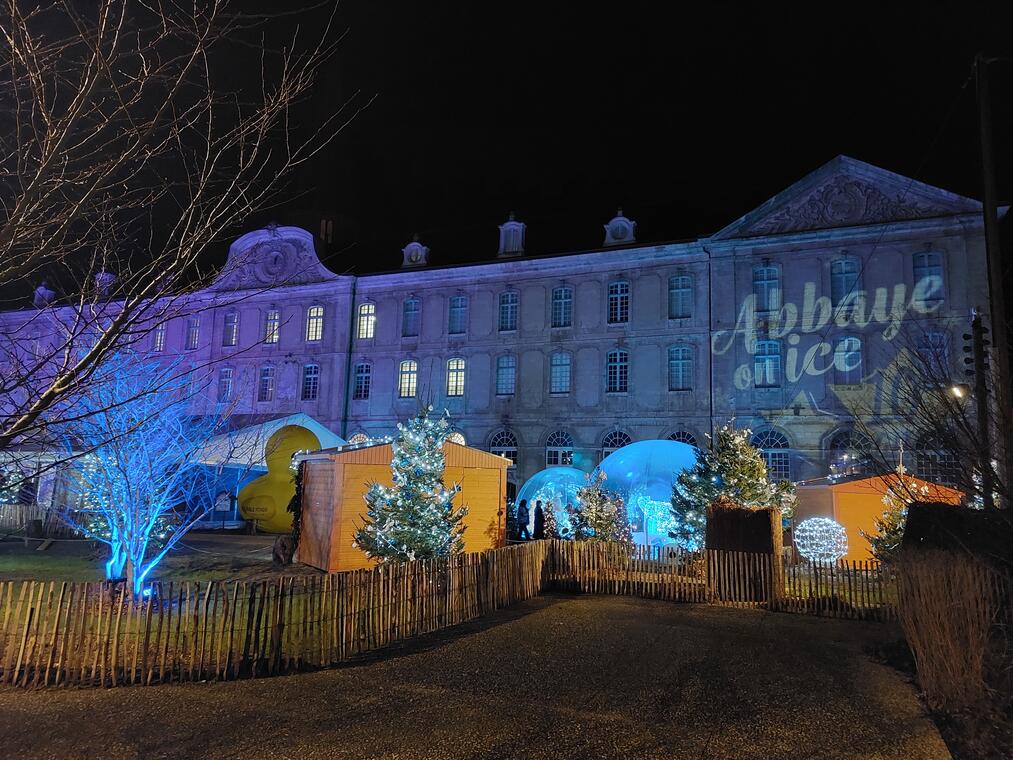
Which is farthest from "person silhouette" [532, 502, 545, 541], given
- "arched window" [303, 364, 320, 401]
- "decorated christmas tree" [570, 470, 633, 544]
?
"arched window" [303, 364, 320, 401]

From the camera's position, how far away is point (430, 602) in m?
10.7

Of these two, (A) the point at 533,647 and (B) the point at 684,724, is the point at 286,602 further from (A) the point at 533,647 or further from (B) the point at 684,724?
(B) the point at 684,724

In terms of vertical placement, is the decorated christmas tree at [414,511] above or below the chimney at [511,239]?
below

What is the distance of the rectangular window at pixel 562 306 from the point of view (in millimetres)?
32750

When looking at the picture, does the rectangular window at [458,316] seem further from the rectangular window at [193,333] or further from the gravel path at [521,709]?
the gravel path at [521,709]

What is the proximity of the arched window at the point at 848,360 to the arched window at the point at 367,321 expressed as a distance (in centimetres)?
2159

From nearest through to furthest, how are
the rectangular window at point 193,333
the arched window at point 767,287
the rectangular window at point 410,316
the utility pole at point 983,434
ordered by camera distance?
1. the utility pole at point 983,434
2. the arched window at point 767,287
3. the rectangular window at point 410,316
4. the rectangular window at point 193,333

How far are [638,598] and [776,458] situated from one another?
16.1 m

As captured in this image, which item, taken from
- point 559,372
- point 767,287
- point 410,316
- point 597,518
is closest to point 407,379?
point 410,316

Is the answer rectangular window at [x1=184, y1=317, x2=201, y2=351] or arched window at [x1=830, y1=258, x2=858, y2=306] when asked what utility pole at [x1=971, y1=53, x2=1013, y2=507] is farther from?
rectangular window at [x1=184, y1=317, x2=201, y2=351]

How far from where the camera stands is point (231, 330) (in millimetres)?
38438

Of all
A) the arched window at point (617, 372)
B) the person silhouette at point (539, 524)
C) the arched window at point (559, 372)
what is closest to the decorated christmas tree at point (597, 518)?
the person silhouette at point (539, 524)

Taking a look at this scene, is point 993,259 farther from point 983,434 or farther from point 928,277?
point 928,277

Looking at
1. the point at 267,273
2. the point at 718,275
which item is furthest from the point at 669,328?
the point at 267,273
